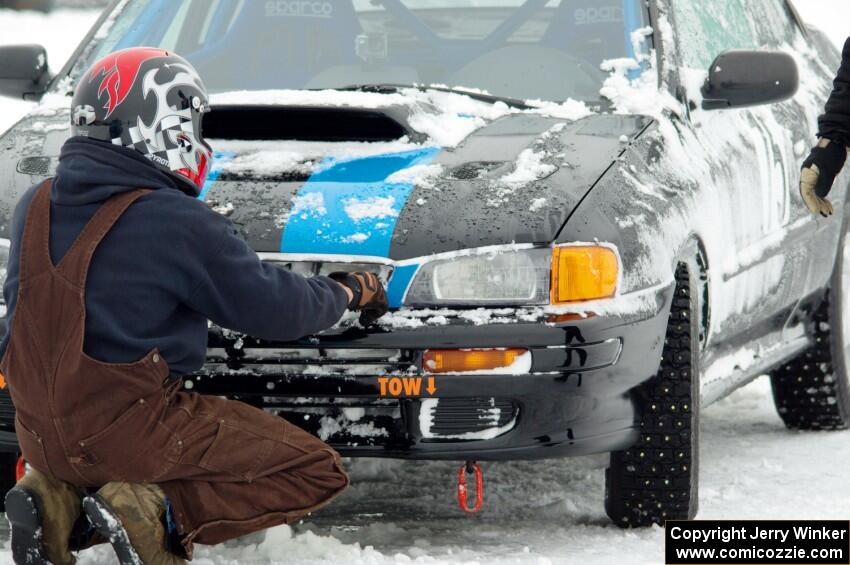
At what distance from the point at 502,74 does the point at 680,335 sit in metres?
1.12

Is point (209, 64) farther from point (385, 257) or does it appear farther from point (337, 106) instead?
point (385, 257)

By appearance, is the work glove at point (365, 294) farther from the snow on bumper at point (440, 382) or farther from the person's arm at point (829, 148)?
the person's arm at point (829, 148)

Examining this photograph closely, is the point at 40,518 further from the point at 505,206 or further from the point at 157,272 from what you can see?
the point at 505,206

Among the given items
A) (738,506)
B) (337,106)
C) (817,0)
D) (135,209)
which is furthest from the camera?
(817,0)

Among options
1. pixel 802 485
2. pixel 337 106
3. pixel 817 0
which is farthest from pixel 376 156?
→ pixel 817 0

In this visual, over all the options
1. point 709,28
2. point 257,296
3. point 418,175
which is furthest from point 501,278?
point 709,28

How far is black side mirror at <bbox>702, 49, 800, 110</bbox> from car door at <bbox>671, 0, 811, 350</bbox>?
A: 0.38ft

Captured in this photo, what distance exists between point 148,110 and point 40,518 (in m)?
0.90

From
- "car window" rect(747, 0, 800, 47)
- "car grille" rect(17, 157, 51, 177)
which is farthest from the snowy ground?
"car window" rect(747, 0, 800, 47)

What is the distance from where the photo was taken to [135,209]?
3.41 metres

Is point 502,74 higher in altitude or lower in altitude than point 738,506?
higher

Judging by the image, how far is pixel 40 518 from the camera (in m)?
3.50

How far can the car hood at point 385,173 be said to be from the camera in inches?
152

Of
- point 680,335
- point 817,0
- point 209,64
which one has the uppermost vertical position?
point 209,64
